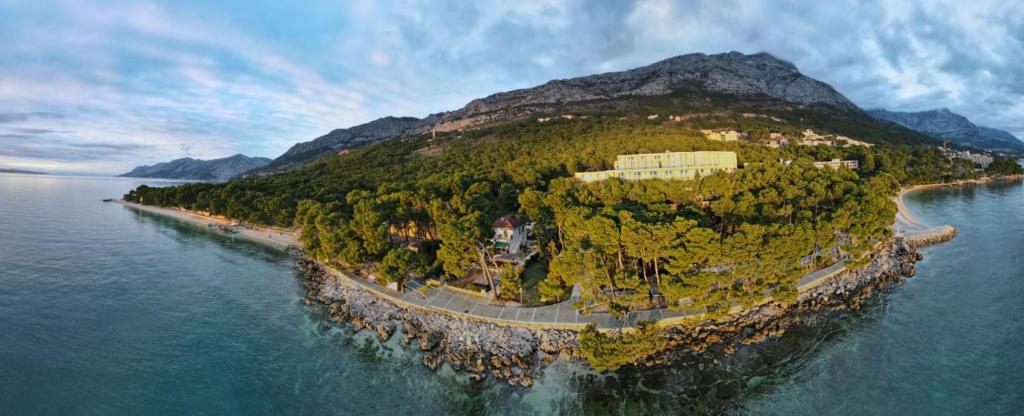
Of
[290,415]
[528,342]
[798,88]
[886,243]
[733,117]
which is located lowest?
[290,415]

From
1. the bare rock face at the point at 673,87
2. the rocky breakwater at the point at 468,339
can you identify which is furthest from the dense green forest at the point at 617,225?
the bare rock face at the point at 673,87

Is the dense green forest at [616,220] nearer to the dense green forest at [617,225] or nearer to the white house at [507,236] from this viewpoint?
the dense green forest at [617,225]

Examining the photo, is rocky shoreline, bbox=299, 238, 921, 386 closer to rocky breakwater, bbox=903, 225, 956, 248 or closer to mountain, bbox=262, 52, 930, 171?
rocky breakwater, bbox=903, 225, 956, 248

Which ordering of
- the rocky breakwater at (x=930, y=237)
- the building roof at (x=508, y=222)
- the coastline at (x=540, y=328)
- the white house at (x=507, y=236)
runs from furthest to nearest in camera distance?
the rocky breakwater at (x=930, y=237) → the building roof at (x=508, y=222) → the white house at (x=507, y=236) → the coastline at (x=540, y=328)

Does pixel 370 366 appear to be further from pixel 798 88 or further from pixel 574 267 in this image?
pixel 798 88

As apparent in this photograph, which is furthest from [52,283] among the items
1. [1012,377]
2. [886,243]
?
[886,243]
